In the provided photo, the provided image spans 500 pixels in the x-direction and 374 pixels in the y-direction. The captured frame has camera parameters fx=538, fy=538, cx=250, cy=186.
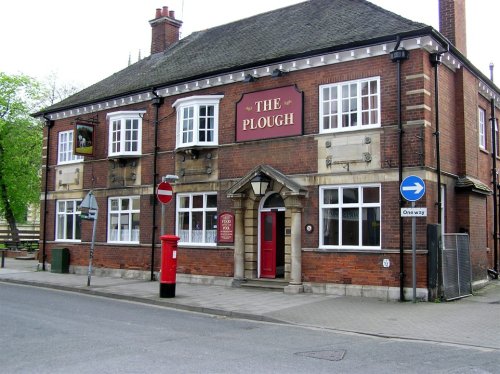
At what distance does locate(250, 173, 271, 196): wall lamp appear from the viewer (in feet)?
52.8

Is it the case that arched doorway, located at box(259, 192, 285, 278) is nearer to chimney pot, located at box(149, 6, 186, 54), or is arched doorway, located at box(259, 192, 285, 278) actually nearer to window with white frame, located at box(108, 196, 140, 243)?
window with white frame, located at box(108, 196, 140, 243)

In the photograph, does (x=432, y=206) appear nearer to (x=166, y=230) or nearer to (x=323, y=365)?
(x=323, y=365)

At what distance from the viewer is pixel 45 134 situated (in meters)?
24.7

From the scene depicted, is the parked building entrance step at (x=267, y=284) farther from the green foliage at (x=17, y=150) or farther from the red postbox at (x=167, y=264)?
the green foliage at (x=17, y=150)

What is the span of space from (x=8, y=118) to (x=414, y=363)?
3675cm

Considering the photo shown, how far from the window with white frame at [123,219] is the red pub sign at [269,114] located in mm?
5575

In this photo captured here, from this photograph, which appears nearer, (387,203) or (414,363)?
(414,363)

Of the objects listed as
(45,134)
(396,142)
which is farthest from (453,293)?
(45,134)

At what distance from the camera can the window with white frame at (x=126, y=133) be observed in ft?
67.2

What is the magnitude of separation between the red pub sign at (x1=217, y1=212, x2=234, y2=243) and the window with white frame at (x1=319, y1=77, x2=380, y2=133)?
4.26m

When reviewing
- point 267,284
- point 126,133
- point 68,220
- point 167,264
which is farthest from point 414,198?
point 68,220

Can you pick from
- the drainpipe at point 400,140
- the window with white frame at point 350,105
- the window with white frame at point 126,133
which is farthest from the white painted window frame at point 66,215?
the drainpipe at point 400,140

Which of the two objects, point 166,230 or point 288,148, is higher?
point 288,148

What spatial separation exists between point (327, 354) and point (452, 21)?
12.6m
